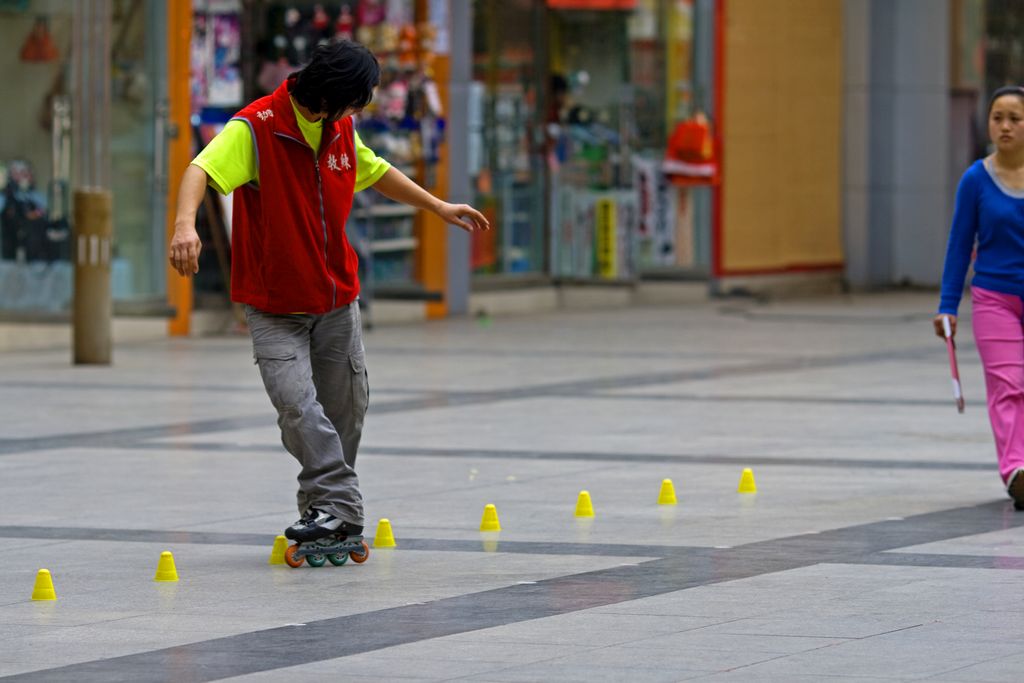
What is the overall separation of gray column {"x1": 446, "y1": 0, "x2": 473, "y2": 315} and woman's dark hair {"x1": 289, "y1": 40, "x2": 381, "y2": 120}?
13821 millimetres

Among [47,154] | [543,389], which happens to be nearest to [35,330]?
[47,154]

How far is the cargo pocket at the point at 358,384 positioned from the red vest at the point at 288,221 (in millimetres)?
216

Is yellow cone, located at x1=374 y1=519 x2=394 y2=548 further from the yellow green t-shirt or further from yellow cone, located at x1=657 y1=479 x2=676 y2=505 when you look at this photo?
yellow cone, located at x1=657 y1=479 x2=676 y2=505

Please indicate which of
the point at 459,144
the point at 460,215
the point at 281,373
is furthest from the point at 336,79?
the point at 459,144

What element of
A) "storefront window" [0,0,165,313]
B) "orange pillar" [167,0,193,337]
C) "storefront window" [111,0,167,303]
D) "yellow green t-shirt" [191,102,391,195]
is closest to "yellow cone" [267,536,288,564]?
"yellow green t-shirt" [191,102,391,195]

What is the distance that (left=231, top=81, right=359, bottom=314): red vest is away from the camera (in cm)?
746

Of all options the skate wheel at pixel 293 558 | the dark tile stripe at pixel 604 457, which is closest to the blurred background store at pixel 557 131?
the dark tile stripe at pixel 604 457

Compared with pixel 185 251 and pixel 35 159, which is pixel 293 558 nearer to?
pixel 185 251

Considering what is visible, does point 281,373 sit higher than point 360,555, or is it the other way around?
point 281,373

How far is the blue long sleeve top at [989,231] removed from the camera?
9203mm

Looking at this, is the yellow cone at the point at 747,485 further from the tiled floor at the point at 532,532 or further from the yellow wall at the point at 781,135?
the yellow wall at the point at 781,135

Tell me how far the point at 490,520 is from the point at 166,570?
1.45m

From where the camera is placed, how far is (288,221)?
7.46 meters

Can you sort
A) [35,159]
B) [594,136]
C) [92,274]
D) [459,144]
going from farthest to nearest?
[594,136]
[459,144]
[35,159]
[92,274]
